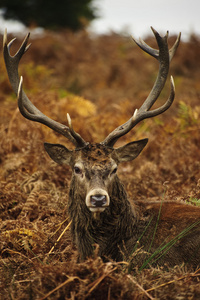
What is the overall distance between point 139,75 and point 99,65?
148 centimetres

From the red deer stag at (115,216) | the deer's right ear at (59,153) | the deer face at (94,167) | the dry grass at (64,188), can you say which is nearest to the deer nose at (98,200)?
the deer face at (94,167)

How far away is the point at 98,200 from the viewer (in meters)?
3.64

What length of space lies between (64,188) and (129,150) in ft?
5.54

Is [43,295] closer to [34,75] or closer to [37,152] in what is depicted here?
[37,152]

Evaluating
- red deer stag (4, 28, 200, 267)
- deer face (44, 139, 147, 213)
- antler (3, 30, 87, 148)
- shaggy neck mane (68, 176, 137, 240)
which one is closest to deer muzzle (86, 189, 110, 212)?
deer face (44, 139, 147, 213)

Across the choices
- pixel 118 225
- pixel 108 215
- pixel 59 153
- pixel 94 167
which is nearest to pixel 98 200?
pixel 94 167

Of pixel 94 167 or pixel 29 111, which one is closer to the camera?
pixel 94 167

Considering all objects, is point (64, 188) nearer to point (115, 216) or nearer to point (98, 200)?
point (115, 216)

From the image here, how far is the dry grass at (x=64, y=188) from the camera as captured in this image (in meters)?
3.09

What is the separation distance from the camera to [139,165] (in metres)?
6.70

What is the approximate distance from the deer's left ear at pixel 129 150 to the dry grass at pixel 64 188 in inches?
19.0

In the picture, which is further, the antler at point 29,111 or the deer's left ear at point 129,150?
the deer's left ear at point 129,150

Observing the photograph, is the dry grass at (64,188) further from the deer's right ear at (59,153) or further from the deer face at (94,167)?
the deer's right ear at (59,153)

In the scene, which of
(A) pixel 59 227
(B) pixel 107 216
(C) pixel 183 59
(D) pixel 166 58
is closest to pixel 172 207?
(B) pixel 107 216
